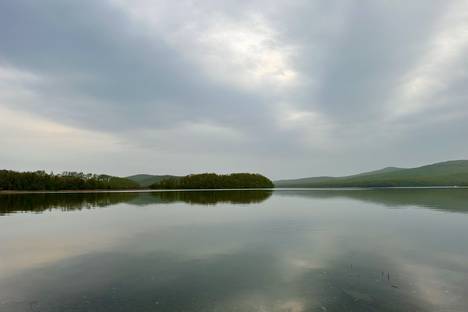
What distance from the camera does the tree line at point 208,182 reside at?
182125 mm

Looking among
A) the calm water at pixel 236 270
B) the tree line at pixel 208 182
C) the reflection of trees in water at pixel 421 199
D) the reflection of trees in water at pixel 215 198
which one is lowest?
the calm water at pixel 236 270

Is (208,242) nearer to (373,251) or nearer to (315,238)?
(315,238)

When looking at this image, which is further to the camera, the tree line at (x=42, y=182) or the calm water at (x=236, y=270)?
the tree line at (x=42, y=182)

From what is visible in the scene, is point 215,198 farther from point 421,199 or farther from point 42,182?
point 42,182

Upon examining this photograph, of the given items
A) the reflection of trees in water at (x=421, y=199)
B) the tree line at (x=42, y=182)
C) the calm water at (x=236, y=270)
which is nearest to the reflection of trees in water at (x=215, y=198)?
the reflection of trees in water at (x=421, y=199)

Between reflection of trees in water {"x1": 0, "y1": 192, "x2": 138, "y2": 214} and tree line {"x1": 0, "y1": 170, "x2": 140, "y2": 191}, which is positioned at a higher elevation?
tree line {"x1": 0, "y1": 170, "x2": 140, "y2": 191}

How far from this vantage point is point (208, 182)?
185125 millimetres

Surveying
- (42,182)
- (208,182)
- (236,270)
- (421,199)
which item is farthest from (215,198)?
(208,182)

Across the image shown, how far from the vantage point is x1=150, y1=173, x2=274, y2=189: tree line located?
182 metres

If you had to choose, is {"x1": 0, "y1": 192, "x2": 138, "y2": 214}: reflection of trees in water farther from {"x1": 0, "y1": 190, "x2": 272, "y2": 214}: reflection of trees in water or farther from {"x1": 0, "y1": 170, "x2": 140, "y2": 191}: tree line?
{"x1": 0, "y1": 170, "x2": 140, "y2": 191}: tree line

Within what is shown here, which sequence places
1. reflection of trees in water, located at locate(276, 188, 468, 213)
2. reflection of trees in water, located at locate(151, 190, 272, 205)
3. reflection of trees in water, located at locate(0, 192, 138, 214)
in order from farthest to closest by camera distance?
reflection of trees in water, located at locate(151, 190, 272, 205), reflection of trees in water, located at locate(0, 192, 138, 214), reflection of trees in water, located at locate(276, 188, 468, 213)

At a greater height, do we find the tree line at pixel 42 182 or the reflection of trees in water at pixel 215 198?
the tree line at pixel 42 182

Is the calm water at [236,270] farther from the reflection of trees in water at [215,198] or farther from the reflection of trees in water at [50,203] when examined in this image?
the reflection of trees in water at [215,198]

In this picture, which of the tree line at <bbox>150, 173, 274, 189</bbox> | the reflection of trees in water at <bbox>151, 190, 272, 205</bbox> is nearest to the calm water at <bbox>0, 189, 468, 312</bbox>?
the reflection of trees in water at <bbox>151, 190, 272, 205</bbox>
